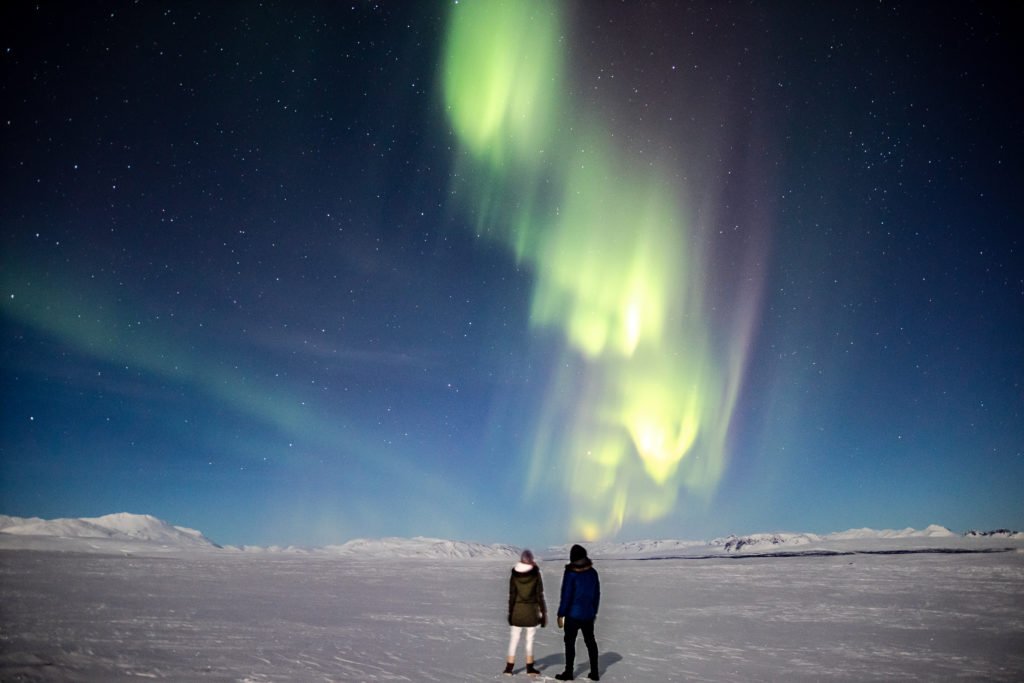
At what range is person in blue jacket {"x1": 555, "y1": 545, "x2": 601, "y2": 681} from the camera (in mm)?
8633

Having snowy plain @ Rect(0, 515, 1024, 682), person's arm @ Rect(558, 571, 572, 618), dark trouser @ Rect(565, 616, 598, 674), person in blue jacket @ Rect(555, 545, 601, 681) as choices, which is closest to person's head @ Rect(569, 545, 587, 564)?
person in blue jacket @ Rect(555, 545, 601, 681)

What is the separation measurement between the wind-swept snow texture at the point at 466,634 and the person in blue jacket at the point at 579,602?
110 centimetres

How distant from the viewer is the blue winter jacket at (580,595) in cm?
873

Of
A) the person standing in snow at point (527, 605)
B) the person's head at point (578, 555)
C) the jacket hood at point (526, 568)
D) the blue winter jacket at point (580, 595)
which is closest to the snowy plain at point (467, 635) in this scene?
the person standing in snow at point (527, 605)

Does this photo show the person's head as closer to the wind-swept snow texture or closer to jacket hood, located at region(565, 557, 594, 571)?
jacket hood, located at region(565, 557, 594, 571)

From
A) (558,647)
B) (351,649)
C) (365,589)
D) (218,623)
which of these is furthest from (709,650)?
(365,589)

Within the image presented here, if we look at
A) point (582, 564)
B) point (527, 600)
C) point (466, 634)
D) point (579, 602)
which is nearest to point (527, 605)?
point (527, 600)

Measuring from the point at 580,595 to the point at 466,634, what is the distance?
576 cm

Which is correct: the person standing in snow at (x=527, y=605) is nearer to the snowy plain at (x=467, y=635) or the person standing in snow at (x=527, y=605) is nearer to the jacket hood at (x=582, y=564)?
the snowy plain at (x=467, y=635)

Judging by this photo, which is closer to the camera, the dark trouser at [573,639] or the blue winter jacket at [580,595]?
the dark trouser at [573,639]

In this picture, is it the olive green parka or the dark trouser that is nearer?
the dark trouser

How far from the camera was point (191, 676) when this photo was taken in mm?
8305

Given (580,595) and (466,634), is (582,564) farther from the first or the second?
(466,634)

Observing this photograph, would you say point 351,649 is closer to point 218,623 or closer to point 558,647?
point 558,647
